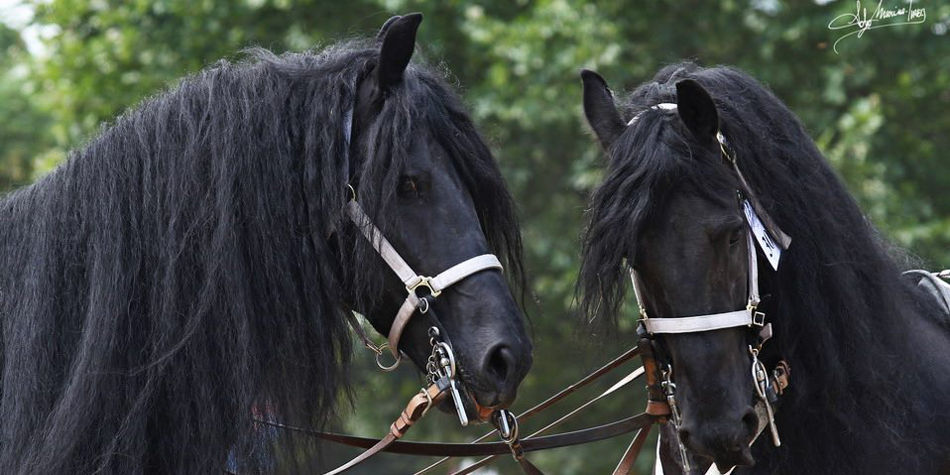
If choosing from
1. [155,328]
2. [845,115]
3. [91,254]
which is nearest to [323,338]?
[155,328]

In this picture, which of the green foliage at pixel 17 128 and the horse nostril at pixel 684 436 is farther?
the green foliage at pixel 17 128

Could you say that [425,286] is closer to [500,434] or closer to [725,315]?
[500,434]

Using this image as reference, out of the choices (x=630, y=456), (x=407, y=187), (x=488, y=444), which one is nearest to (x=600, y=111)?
(x=407, y=187)

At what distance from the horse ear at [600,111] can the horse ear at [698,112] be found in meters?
0.28

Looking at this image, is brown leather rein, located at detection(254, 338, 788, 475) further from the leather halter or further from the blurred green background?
the blurred green background

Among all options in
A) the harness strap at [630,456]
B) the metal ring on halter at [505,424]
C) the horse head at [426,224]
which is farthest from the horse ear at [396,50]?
the harness strap at [630,456]

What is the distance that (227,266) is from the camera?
287cm

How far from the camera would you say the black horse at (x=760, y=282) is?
3.30 m

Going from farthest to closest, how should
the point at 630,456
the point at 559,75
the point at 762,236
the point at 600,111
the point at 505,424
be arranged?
1. the point at 559,75
2. the point at 630,456
3. the point at 600,111
4. the point at 762,236
5. the point at 505,424

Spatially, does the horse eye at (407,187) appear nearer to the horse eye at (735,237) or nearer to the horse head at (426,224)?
the horse head at (426,224)

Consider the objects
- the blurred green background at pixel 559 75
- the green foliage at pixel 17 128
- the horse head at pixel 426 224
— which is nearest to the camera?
the horse head at pixel 426 224

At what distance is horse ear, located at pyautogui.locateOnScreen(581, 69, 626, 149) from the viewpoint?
3.68m
